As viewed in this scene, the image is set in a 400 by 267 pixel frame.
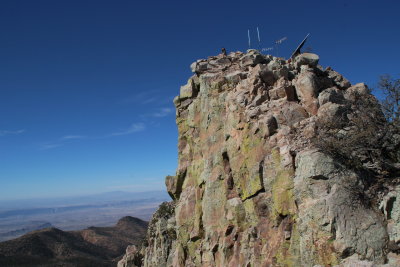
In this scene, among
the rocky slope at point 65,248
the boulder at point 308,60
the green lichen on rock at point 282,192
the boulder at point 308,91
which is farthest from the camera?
the rocky slope at point 65,248

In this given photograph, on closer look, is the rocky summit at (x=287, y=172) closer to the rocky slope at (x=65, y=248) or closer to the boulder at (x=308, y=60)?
the boulder at (x=308, y=60)

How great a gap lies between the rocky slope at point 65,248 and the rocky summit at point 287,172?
8948 cm

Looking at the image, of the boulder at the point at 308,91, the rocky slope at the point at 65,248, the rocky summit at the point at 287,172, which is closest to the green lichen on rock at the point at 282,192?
the rocky summit at the point at 287,172

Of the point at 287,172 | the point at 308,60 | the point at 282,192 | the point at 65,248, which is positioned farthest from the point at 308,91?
the point at 65,248

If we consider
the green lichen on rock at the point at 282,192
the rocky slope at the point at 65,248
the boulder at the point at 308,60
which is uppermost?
the boulder at the point at 308,60

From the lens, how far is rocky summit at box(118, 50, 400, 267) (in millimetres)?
14227

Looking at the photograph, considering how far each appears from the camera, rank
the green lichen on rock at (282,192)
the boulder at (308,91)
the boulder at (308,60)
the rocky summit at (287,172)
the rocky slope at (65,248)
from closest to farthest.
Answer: the rocky summit at (287,172), the green lichen on rock at (282,192), the boulder at (308,91), the boulder at (308,60), the rocky slope at (65,248)

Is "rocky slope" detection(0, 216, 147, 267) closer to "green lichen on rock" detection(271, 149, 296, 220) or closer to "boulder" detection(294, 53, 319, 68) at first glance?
"boulder" detection(294, 53, 319, 68)

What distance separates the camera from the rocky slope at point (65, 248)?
116 m

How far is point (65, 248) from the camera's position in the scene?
149m

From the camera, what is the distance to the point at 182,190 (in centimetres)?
3200

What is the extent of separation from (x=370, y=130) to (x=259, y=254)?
9.22 m

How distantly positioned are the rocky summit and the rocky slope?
89.5 metres

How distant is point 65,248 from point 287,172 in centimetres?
15734
